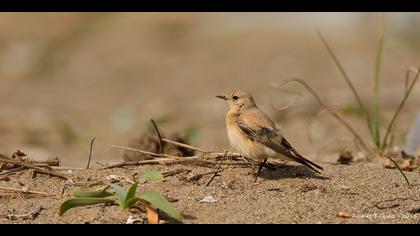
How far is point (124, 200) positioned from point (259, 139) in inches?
73.6

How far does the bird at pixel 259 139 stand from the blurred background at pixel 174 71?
2575 mm

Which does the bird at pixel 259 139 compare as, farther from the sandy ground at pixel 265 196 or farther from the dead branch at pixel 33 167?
the dead branch at pixel 33 167

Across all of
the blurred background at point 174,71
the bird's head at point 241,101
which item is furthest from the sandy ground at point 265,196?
the blurred background at point 174,71

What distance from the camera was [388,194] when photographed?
5.33 m

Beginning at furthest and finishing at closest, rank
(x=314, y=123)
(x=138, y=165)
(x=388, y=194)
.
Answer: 1. (x=314, y=123)
2. (x=138, y=165)
3. (x=388, y=194)

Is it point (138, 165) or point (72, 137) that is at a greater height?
point (72, 137)

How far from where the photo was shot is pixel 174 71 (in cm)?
1479

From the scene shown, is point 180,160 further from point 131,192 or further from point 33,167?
point 131,192

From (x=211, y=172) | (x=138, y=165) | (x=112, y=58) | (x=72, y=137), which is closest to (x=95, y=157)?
(x=72, y=137)

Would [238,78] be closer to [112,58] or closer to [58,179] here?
[112,58]

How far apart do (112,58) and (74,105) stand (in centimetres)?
285

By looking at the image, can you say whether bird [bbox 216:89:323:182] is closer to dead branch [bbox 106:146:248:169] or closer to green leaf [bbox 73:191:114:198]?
dead branch [bbox 106:146:248:169]

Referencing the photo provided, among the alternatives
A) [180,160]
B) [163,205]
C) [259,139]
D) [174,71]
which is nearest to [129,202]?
[163,205]

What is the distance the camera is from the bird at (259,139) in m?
5.97
